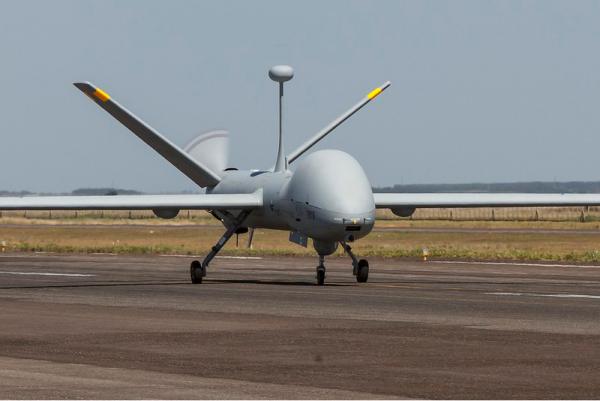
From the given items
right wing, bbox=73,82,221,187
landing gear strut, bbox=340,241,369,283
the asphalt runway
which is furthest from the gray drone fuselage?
right wing, bbox=73,82,221,187

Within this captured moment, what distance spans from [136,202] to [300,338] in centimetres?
1515

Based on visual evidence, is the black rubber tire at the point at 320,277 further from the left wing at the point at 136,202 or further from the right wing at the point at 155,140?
the right wing at the point at 155,140

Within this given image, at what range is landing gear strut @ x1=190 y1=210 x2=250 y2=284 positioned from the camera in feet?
120

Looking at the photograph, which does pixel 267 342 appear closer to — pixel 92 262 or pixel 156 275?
pixel 156 275

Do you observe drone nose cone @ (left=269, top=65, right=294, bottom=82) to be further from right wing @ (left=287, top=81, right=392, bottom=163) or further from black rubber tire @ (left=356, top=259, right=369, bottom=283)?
black rubber tire @ (left=356, top=259, right=369, bottom=283)

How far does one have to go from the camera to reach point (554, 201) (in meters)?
36.7

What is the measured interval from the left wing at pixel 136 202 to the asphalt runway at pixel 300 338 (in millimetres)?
1903

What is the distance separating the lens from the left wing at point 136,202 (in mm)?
33562

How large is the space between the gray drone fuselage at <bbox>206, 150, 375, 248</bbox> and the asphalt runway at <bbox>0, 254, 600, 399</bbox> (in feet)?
4.47

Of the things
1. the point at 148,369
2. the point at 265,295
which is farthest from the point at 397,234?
the point at 148,369

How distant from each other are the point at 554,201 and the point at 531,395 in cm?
2268

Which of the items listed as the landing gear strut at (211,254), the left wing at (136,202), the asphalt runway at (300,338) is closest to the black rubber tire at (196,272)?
the landing gear strut at (211,254)

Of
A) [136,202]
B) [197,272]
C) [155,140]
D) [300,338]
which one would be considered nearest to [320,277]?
[197,272]

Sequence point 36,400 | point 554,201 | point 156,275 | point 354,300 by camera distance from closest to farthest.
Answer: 1. point 36,400
2. point 354,300
3. point 554,201
4. point 156,275
